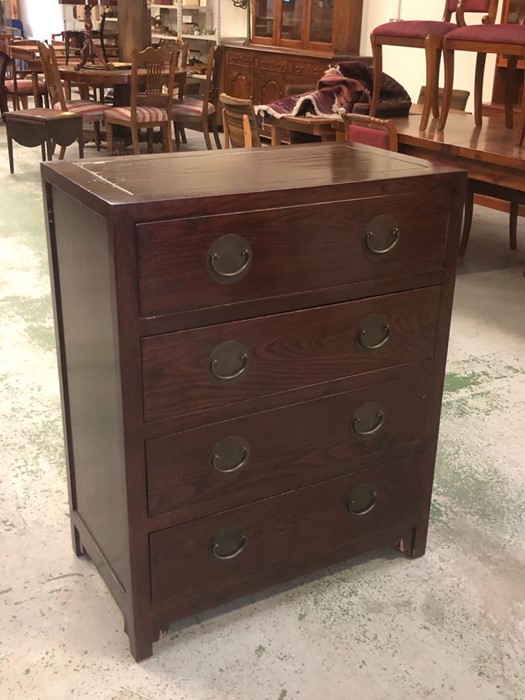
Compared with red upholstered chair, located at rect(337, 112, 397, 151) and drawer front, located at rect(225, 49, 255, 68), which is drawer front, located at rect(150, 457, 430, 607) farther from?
drawer front, located at rect(225, 49, 255, 68)

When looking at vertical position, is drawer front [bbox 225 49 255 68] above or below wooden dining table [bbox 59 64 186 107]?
above

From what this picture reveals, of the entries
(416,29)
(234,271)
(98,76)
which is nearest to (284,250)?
(234,271)

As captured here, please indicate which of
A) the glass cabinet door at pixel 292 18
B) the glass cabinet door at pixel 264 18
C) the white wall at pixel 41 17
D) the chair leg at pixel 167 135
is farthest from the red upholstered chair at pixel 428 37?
the white wall at pixel 41 17

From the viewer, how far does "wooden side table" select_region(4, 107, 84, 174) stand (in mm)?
5480

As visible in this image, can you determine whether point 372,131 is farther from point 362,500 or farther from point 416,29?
point 362,500

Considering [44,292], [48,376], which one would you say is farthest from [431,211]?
[44,292]

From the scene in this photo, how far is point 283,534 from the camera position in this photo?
1558 mm

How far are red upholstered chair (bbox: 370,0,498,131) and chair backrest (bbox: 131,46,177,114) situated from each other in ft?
6.29

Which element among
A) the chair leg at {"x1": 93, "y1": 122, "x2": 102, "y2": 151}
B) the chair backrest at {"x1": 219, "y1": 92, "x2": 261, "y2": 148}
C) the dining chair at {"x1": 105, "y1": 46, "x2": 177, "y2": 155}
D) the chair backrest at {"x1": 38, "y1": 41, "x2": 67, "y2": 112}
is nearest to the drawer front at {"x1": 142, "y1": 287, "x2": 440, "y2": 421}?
the chair backrest at {"x1": 219, "y1": 92, "x2": 261, "y2": 148}

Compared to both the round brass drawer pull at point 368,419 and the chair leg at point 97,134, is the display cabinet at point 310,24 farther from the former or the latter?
the round brass drawer pull at point 368,419

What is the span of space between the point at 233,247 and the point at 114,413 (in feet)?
1.18

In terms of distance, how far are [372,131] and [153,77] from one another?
9.36ft

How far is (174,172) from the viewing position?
1.41 m

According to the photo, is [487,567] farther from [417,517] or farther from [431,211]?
[431,211]
